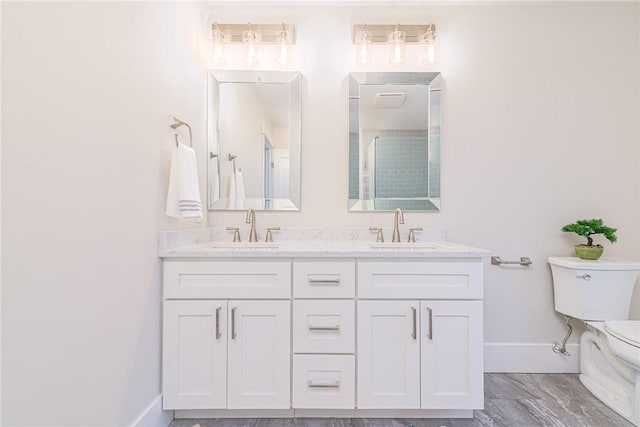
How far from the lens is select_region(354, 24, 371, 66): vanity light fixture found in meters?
1.94

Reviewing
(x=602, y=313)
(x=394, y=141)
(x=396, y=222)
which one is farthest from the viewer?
(x=394, y=141)

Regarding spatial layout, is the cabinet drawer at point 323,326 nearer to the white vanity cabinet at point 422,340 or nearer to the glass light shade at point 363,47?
the white vanity cabinet at point 422,340

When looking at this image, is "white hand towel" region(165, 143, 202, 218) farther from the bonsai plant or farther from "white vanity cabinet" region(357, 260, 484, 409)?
the bonsai plant

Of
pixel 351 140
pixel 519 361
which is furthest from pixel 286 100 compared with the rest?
pixel 519 361

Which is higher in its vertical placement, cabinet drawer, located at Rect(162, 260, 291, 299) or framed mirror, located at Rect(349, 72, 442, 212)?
framed mirror, located at Rect(349, 72, 442, 212)

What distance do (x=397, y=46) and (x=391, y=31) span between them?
104 millimetres

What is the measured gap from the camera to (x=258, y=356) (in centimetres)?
140

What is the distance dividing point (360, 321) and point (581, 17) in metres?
2.29

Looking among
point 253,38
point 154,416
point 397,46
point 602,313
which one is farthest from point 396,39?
point 154,416

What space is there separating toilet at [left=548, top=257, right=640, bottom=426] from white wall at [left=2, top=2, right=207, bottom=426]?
2.18 metres

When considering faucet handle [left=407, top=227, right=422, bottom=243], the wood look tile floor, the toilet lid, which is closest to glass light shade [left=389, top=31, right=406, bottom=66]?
faucet handle [left=407, top=227, right=422, bottom=243]

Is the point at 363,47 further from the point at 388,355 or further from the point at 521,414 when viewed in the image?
the point at 521,414

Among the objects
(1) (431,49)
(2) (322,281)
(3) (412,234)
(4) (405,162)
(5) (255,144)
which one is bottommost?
(2) (322,281)

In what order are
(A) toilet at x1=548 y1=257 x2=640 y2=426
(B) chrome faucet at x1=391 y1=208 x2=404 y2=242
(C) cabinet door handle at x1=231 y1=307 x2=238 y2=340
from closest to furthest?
(C) cabinet door handle at x1=231 y1=307 x2=238 y2=340
(A) toilet at x1=548 y1=257 x2=640 y2=426
(B) chrome faucet at x1=391 y1=208 x2=404 y2=242
